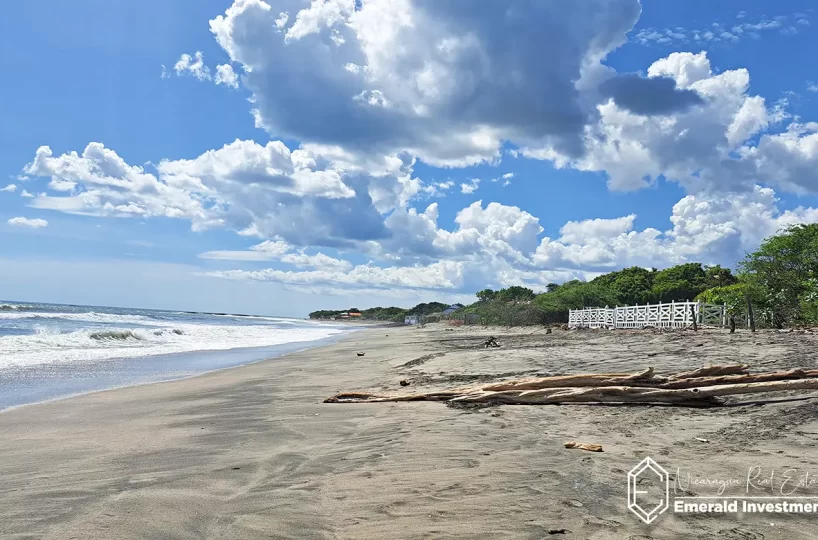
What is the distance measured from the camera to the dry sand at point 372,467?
3625 mm

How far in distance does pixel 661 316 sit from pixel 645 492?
92.4ft

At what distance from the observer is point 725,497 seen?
13.0 feet

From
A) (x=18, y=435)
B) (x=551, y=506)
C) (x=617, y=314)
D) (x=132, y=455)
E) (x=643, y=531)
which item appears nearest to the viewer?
(x=643, y=531)

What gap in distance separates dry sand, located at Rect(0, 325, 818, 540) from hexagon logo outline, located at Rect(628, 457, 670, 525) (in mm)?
79

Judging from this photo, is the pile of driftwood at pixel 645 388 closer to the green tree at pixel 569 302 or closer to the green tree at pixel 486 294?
the green tree at pixel 569 302

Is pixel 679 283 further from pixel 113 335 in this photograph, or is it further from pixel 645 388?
pixel 645 388

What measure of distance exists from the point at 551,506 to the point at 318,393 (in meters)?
6.97

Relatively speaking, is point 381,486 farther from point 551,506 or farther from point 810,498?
point 810,498

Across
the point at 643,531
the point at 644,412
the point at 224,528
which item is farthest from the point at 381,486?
the point at 644,412

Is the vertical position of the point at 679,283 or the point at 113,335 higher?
the point at 679,283

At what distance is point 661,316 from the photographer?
29750 millimetres

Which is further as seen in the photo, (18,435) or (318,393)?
(318,393)

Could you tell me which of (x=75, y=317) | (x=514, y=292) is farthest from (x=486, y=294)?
(x=75, y=317)

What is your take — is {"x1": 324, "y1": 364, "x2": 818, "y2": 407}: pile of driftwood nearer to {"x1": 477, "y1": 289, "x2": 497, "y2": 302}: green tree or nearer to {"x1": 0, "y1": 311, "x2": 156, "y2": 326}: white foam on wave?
{"x1": 0, "y1": 311, "x2": 156, "y2": 326}: white foam on wave
